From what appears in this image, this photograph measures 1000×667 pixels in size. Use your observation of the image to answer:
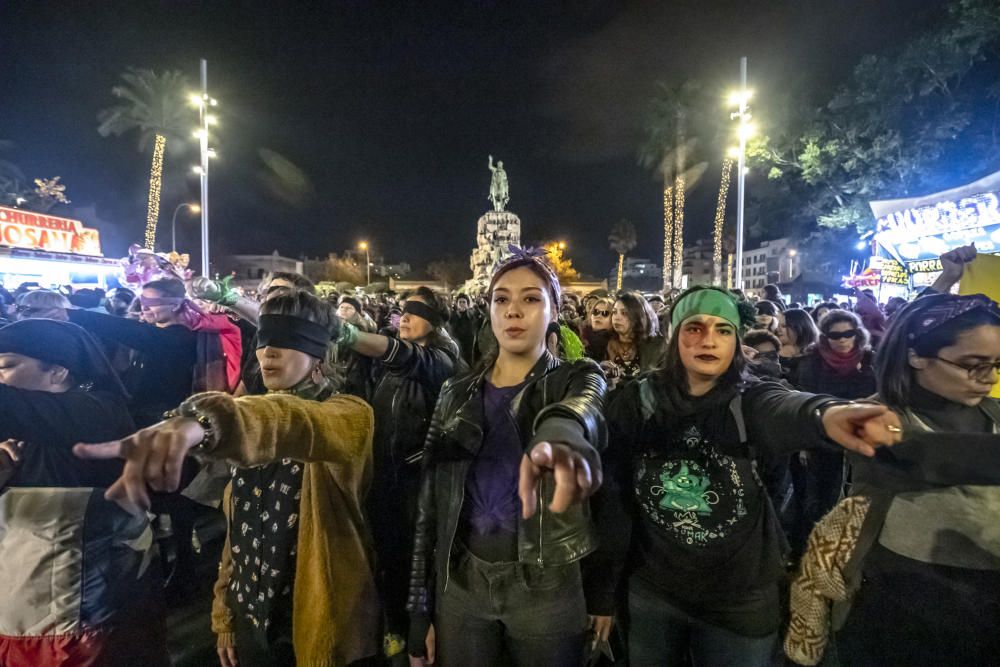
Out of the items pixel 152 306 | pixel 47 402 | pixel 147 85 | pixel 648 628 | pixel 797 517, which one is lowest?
pixel 797 517

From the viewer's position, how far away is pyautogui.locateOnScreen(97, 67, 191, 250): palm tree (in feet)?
90.9

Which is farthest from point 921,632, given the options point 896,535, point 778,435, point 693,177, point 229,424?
point 693,177

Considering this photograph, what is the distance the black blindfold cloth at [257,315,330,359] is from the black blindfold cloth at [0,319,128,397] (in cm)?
64

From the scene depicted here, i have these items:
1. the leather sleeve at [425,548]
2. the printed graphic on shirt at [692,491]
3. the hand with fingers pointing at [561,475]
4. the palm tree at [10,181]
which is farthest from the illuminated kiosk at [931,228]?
the palm tree at [10,181]

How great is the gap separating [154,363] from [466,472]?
10.6ft

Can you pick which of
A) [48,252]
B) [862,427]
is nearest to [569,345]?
[862,427]

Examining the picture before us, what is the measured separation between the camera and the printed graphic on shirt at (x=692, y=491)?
1.97 metres

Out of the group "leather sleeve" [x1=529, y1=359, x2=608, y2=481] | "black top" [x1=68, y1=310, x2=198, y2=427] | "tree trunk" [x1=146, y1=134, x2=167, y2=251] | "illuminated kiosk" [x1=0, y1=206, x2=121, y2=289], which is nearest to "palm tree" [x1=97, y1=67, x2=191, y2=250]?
"tree trunk" [x1=146, y1=134, x2=167, y2=251]

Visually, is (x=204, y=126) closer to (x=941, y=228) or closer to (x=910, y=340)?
(x=910, y=340)

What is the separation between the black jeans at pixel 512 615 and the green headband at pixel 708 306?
48.2 inches

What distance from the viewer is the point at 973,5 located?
14.3 meters

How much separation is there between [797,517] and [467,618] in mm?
4227

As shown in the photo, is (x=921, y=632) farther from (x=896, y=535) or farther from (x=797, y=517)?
(x=797, y=517)

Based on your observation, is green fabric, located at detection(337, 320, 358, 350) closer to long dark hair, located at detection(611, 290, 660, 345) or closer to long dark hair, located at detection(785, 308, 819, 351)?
long dark hair, located at detection(611, 290, 660, 345)
